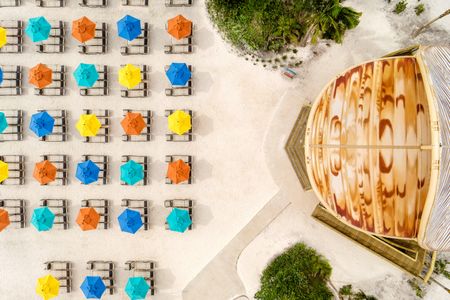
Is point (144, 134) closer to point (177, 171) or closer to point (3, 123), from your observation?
point (177, 171)

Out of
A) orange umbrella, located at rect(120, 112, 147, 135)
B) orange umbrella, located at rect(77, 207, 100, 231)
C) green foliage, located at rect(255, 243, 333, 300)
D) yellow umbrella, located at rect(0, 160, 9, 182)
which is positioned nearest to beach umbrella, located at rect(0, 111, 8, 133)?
yellow umbrella, located at rect(0, 160, 9, 182)

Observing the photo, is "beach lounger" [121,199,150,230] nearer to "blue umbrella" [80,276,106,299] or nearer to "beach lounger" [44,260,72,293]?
"blue umbrella" [80,276,106,299]

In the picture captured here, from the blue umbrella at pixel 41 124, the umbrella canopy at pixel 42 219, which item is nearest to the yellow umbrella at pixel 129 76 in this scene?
the blue umbrella at pixel 41 124

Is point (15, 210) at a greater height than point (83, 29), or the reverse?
point (83, 29)

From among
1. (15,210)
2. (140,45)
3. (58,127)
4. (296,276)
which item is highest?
(140,45)

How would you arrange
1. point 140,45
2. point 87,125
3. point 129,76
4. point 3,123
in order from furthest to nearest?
point 140,45, point 3,123, point 87,125, point 129,76

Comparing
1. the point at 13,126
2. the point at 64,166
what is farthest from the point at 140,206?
the point at 13,126

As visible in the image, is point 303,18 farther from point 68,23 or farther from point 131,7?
point 68,23
